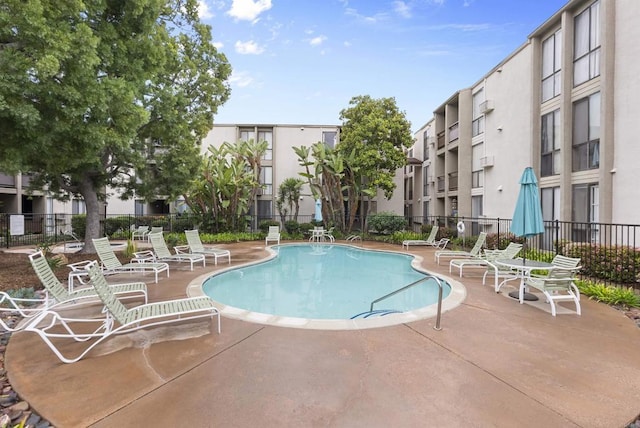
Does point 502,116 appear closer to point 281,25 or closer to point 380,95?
point 380,95

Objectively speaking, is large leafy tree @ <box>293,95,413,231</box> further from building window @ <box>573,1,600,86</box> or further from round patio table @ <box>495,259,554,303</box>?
round patio table @ <box>495,259,554,303</box>

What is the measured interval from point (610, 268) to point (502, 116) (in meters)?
10.1

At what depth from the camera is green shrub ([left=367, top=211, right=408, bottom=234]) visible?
65.4 ft

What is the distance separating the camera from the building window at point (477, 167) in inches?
700

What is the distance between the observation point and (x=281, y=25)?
547 inches

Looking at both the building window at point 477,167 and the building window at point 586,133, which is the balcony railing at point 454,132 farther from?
the building window at point 586,133

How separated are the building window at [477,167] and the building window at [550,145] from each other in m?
4.35

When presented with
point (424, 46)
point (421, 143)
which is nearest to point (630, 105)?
point (424, 46)

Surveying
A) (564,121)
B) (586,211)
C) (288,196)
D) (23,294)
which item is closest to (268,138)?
(288,196)

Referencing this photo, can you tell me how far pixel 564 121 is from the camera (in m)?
11.8

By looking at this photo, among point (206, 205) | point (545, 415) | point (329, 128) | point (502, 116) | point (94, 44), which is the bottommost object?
point (545, 415)

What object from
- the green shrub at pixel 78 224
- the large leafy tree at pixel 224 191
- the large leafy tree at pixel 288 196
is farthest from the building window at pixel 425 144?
the green shrub at pixel 78 224

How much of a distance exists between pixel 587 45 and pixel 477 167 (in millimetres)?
7787

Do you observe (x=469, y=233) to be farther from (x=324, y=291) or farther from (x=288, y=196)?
(x=324, y=291)
